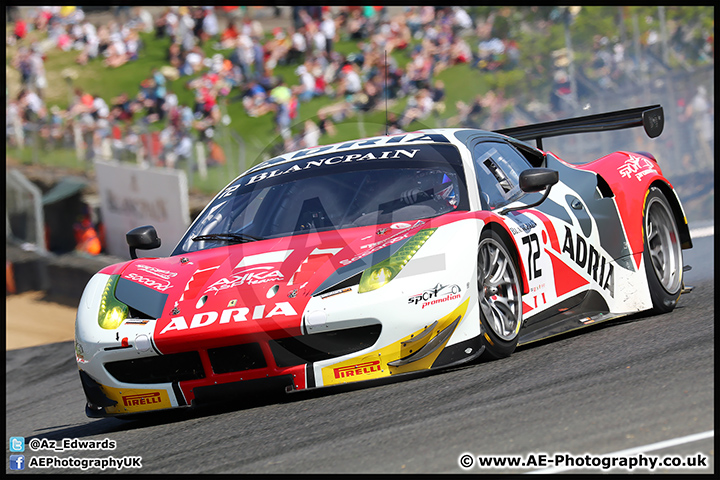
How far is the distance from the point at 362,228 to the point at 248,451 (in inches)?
62.2

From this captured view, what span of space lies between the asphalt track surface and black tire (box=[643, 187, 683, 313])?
61cm

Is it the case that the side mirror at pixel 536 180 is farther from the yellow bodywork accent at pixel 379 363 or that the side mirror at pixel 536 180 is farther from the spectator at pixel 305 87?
the spectator at pixel 305 87

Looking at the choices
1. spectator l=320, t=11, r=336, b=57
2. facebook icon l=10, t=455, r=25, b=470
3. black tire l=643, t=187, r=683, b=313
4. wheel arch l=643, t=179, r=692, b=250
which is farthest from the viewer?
spectator l=320, t=11, r=336, b=57

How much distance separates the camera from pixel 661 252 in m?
6.29

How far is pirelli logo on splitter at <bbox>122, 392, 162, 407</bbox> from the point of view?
4363 mm

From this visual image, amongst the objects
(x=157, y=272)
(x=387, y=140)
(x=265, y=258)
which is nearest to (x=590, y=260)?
(x=387, y=140)

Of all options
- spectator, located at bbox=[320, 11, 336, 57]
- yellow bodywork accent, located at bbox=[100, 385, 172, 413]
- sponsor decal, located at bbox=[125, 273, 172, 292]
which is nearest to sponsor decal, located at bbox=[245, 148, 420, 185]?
sponsor decal, located at bbox=[125, 273, 172, 292]

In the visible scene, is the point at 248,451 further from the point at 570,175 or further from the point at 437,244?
the point at 570,175

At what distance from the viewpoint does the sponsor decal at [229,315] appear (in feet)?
13.3

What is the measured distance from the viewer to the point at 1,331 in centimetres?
1146

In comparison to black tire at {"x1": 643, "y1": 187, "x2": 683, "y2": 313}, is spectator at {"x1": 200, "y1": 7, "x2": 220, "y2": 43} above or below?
above

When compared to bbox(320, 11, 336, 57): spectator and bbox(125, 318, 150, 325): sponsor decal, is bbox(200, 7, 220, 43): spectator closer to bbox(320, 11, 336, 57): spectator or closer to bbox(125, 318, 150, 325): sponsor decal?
bbox(320, 11, 336, 57): spectator

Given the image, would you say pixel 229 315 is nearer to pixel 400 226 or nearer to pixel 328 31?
pixel 400 226

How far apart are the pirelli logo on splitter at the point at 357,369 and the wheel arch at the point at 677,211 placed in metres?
3.16
